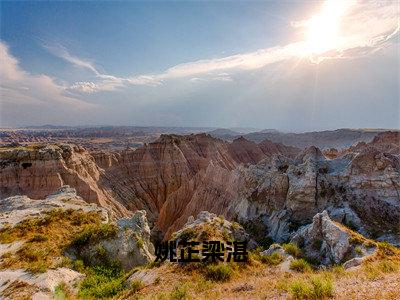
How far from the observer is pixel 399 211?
899 inches

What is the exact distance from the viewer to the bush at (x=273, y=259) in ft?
52.8

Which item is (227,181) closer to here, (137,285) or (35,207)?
(35,207)

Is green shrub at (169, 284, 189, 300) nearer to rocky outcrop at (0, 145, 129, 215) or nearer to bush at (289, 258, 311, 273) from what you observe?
bush at (289, 258, 311, 273)

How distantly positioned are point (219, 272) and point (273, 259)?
12.3 feet

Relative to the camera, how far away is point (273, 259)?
16.5 metres

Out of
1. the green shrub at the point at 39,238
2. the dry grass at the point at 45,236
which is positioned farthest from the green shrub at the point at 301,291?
the green shrub at the point at 39,238

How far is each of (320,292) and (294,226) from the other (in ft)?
50.3

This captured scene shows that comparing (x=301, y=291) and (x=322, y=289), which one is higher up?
(x=322, y=289)

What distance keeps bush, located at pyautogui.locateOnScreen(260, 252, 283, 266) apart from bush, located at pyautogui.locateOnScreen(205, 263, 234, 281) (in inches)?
109

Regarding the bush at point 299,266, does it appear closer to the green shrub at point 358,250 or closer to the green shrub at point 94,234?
the green shrub at point 358,250

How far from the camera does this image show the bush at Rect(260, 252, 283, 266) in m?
16.1

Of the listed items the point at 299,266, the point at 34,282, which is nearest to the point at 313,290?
the point at 299,266

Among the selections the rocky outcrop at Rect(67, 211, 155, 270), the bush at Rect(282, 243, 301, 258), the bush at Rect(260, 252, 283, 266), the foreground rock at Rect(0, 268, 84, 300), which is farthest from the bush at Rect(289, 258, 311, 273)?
the foreground rock at Rect(0, 268, 84, 300)

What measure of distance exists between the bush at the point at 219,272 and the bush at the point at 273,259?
9.09ft
